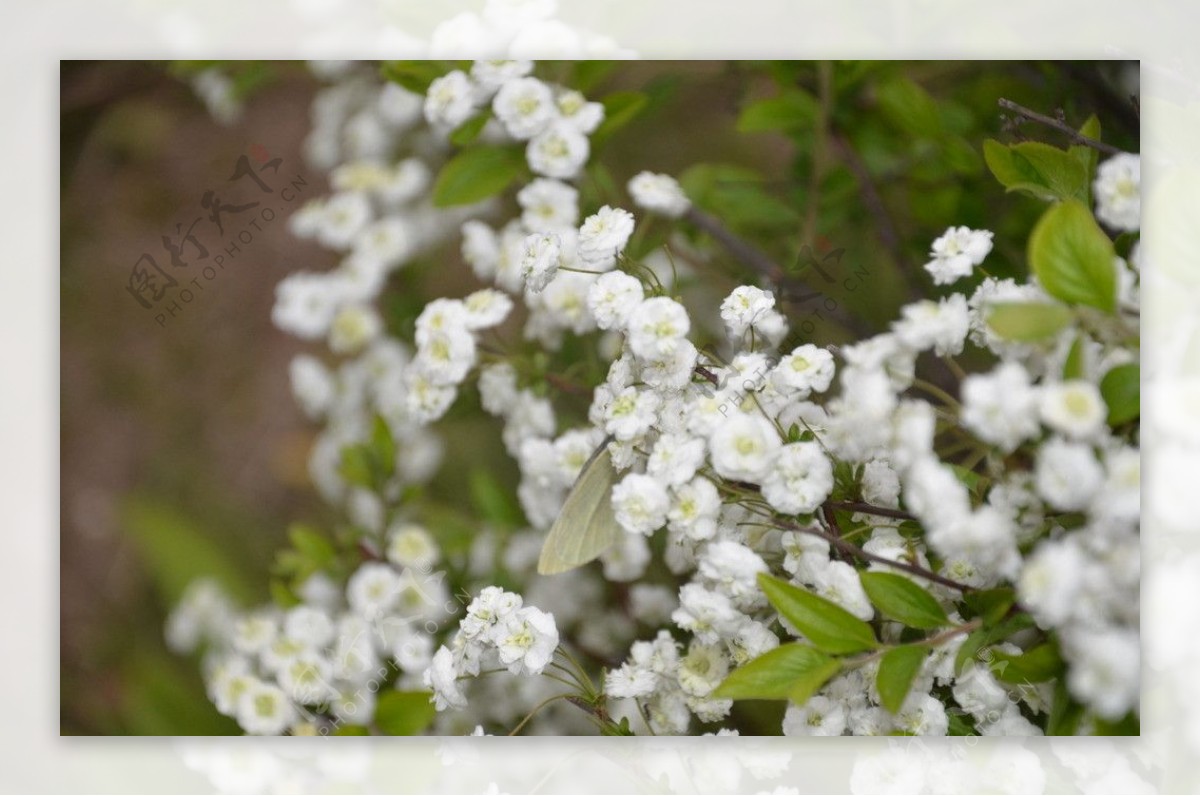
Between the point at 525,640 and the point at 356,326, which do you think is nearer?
the point at 525,640

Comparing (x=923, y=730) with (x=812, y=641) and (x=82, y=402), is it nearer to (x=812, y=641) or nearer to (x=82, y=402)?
(x=812, y=641)

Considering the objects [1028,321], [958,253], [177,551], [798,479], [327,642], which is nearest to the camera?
[1028,321]

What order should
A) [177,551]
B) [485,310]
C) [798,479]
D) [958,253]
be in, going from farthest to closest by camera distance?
[177,551], [485,310], [958,253], [798,479]

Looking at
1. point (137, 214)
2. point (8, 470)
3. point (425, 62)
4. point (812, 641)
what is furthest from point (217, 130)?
point (812, 641)

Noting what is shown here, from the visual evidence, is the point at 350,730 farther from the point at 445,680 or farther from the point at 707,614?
the point at 707,614

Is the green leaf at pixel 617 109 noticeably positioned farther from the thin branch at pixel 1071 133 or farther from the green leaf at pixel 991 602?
the green leaf at pixel 991 602

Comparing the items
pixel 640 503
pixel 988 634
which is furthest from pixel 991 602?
pixel 640 503

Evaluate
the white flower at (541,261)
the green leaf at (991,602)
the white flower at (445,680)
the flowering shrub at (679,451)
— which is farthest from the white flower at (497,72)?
the green leaf at (991,602)
